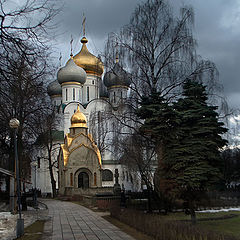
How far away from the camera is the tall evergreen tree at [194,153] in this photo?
13.4 meters

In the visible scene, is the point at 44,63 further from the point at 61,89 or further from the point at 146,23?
the point at 61,89

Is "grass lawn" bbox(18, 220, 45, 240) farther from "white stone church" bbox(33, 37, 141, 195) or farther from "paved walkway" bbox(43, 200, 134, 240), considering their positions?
"white stone church" bbox(33, 37, 141, 195)

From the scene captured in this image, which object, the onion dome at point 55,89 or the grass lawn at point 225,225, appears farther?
the onion dome at point 55,89

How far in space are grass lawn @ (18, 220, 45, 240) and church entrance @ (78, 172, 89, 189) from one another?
2226 centimetres

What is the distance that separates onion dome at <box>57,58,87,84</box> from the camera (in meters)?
46.4

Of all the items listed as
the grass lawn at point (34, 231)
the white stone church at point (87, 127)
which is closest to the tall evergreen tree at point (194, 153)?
the white stone church at point (87, 127)

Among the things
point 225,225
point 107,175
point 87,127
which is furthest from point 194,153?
point 107,175

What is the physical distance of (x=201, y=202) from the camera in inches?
561

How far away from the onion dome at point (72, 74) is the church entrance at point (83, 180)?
562 inches

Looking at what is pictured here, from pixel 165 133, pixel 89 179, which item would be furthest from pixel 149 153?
pixel 89 179

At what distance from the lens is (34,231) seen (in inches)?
481

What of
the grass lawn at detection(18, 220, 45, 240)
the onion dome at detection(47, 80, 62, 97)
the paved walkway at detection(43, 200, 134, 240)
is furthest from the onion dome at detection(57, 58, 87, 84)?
the grass lawn at detection(18, 220, 45, 240)

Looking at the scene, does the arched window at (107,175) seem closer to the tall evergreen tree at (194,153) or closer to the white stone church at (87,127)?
the white stone church at (87,127)

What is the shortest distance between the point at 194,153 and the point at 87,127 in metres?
26.7
